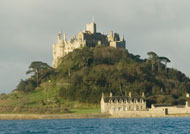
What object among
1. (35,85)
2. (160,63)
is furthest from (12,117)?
(160,63)

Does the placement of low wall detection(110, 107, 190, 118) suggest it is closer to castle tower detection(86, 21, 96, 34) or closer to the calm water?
the calm water

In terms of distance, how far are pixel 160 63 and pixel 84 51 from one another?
33109 mm

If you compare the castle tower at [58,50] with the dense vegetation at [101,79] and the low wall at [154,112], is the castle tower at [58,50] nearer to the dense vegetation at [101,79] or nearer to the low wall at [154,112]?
the dense vegetation at [101,79]

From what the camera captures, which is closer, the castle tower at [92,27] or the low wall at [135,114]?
the low wall at [135,114]

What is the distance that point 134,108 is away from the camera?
366 feet

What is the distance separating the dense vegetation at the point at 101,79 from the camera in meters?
127

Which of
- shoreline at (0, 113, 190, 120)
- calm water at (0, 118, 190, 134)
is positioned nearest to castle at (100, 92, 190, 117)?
shoreline at (0, 113, 190, 120)

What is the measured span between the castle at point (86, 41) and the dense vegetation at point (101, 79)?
8316 millimetres

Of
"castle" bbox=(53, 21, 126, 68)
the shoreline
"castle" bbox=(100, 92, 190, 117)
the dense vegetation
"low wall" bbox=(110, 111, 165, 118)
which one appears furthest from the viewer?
"castle" bbox=(53, 21, 126, 68)

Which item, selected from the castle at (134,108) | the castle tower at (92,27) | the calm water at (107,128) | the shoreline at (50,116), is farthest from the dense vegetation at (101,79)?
the calm water at (107,128)

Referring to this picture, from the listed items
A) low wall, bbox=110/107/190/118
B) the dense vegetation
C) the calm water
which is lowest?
the calm water

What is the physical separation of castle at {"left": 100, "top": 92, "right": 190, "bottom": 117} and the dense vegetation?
22.4 ft

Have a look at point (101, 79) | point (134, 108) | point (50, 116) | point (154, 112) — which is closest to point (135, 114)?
point (154, 112)

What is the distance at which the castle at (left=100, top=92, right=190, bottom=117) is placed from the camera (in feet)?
346
